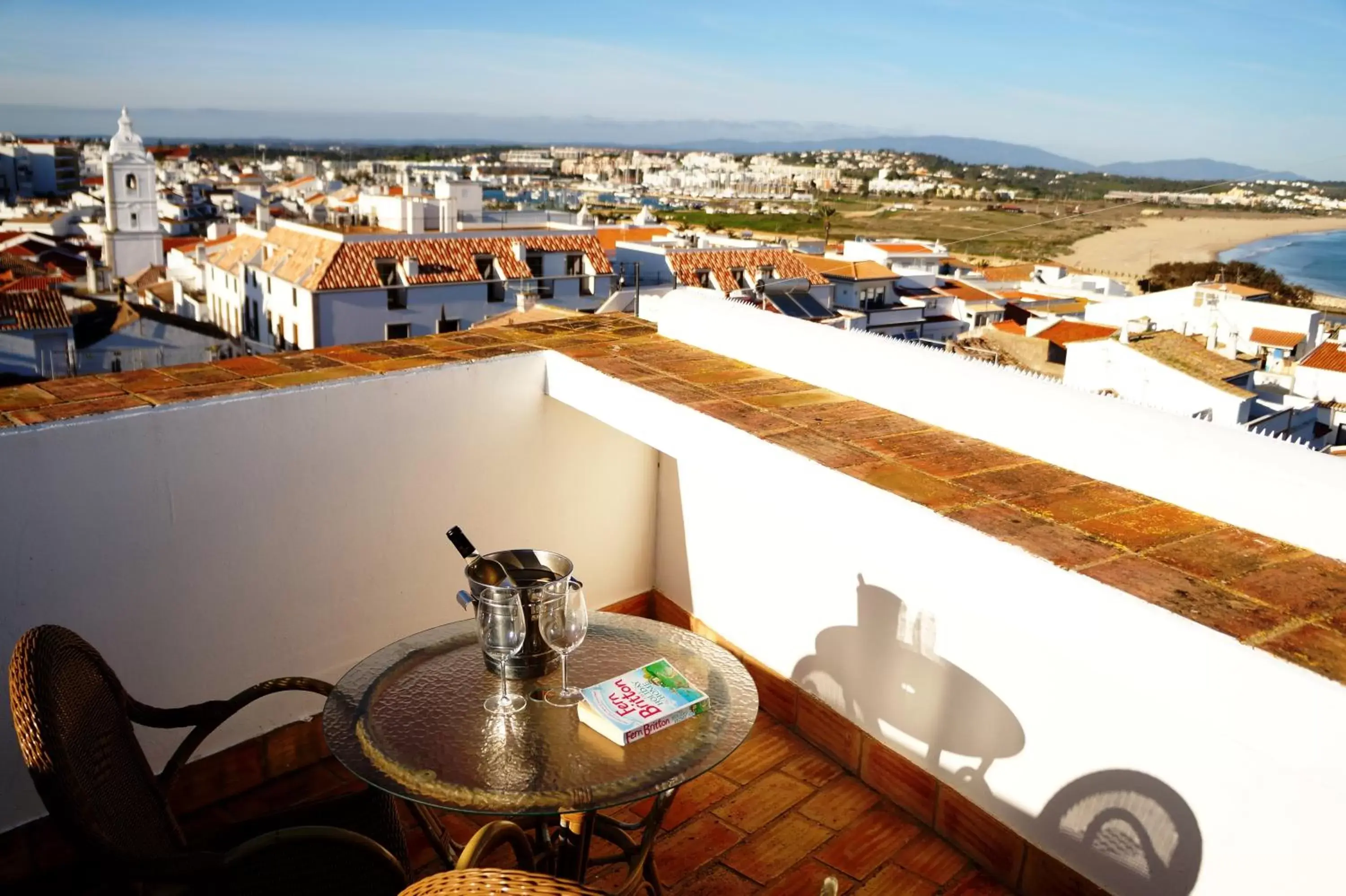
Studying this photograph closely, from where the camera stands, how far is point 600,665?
1.78 m

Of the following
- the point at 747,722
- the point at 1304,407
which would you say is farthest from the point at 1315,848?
the point at 1304,407

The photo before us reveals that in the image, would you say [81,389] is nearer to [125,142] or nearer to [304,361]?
[304,361]

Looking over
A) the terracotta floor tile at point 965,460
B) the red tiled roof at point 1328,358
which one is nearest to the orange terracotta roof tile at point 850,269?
the red tiled roof at point 1328,358

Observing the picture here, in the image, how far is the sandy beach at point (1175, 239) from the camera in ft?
37.6

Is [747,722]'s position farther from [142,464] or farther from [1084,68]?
[1084,68]

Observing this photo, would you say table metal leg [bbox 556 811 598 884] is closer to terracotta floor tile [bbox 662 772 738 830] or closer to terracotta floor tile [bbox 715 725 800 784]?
terracotta floor tile [bbox 662 772 738 830]

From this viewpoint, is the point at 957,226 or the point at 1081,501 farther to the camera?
the point at 957,226

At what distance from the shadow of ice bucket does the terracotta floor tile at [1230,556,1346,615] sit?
1.08 meters

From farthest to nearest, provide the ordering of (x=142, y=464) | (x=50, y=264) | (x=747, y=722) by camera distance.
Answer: (x=50, y=264), (x=142, y=464), (x=747, y=722)

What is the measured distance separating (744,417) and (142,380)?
65.1 inches

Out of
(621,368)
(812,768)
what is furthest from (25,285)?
(812,768)

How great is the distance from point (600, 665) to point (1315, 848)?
51.7 inches

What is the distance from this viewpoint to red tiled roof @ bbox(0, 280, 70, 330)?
1986cm

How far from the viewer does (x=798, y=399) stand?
2.41 m
